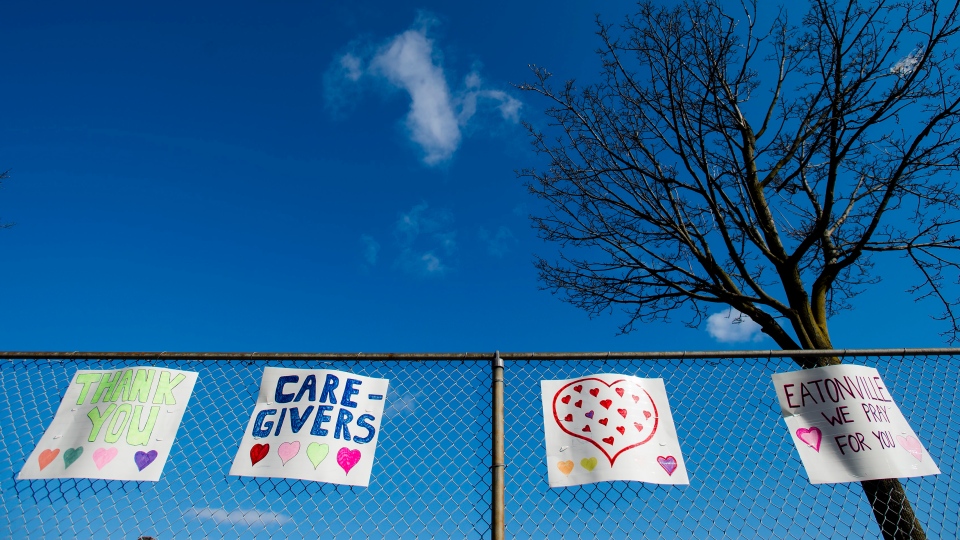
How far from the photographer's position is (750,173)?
18.2 feet

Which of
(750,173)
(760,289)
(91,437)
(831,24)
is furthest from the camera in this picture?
(750,173)

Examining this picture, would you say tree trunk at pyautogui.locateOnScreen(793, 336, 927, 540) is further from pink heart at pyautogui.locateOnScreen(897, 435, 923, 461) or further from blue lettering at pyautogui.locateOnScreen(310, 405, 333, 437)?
blue lettering at pyautogui.locateOnScreen(310, 405, 333, 437)

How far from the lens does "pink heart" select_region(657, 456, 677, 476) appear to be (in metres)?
2.34

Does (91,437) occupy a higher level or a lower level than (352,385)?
lower

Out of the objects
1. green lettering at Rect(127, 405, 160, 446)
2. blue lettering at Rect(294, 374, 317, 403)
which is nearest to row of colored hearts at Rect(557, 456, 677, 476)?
blue lettering at Rect(294, 374, 317, 403)

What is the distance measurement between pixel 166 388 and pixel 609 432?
7.75 feet

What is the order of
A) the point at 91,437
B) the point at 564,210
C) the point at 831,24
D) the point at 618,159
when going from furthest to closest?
the point at 564,210, the point at 618,159, the point at 831,24, the point at 91,437

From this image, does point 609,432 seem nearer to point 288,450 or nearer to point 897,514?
point 288,450


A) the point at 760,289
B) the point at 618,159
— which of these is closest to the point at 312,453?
the point at 760,289

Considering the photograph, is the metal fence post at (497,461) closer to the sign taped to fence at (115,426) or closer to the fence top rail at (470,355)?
the fence top rail at (470,355)

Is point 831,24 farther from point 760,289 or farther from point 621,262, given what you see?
point 621,262

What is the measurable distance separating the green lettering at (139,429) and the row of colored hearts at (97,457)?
0.22 feet

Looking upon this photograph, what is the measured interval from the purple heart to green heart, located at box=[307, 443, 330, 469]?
809mm

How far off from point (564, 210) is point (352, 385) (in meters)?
4.80
